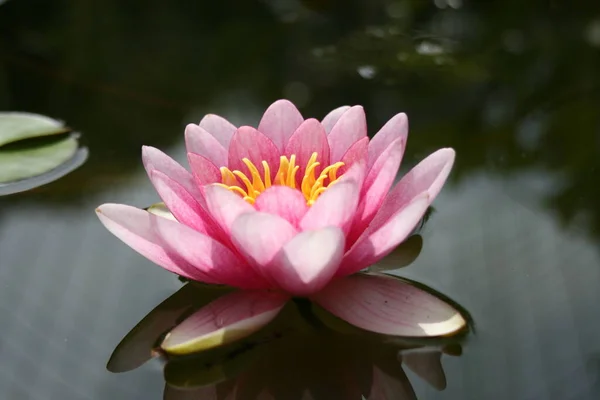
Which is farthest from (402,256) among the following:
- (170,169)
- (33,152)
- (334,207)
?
(33,152)

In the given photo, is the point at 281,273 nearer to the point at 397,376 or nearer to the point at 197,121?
the point at 397,376

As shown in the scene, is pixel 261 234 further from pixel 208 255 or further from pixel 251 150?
pixel 251 150

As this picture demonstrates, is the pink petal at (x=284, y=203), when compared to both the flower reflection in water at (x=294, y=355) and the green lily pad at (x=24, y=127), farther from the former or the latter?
the green lily pad at (x=24, y=127)

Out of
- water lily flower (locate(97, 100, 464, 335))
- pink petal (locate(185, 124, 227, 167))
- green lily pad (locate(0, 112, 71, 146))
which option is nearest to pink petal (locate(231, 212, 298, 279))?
water lily flower (locate(97, 100, 464, 335))

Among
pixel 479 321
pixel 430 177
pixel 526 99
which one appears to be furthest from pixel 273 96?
pixel 479 321

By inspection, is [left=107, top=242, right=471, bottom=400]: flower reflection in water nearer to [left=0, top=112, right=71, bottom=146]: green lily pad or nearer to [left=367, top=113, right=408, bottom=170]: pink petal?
[left=367, top=113, right=408, bottom=170]: pink petal
